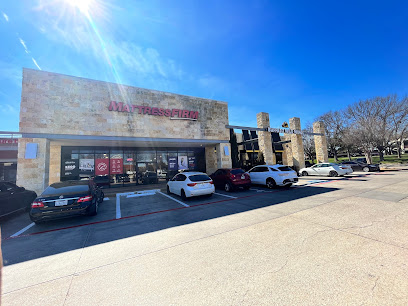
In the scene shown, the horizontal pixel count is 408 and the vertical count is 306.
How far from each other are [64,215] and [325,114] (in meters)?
44.6

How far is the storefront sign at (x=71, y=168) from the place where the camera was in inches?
590

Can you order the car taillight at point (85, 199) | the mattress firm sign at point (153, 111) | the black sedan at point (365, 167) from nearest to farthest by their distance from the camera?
the car taillight at point (85, 199), the mattress firm sign at point (153, 111), the black sedan at point (365, 167)

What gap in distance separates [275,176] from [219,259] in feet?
29.9

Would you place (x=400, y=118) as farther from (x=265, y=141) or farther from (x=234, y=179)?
(x=234, y=179)

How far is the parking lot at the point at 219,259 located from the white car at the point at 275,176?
507 centimetres

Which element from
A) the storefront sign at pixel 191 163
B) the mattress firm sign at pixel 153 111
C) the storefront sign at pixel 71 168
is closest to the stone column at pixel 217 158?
the storefront sign at pixel 191 163

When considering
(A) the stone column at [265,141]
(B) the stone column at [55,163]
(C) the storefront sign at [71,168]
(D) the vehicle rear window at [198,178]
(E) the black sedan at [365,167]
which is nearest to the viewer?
(D) the vehicle rear window at [198,178]

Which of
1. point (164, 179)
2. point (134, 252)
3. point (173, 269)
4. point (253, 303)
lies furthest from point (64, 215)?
point (164, 179)

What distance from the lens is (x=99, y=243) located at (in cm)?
463

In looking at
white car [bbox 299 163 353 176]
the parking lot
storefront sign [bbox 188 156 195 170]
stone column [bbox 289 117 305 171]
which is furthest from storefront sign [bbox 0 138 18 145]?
white car [bbox 299 163 353 176]

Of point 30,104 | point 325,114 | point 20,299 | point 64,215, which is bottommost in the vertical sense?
point 20,299

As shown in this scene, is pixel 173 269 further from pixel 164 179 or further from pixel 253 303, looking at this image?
pixel 164 179

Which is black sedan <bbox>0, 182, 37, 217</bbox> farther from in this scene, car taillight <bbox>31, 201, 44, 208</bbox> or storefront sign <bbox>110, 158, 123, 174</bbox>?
storefront sign <bbox>110, 158, 123, 174</bbox>

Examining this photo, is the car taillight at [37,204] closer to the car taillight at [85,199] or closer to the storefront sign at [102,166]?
the car taillight at [85,199]
